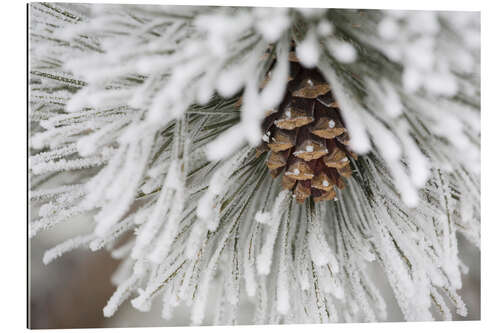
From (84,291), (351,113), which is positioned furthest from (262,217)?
(84,291)

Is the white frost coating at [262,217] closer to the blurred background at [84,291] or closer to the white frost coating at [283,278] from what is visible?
the white frost coating at [283,278]

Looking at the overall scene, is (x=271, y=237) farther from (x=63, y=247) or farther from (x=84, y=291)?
(x=84, y=291)

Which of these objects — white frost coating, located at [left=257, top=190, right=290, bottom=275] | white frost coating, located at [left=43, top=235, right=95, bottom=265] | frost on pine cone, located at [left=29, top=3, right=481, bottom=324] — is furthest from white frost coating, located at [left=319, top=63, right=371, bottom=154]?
white frost coating, located at [left=43, top=235, right=95, bottom=265]

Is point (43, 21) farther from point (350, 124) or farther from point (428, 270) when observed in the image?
point (428, 270)

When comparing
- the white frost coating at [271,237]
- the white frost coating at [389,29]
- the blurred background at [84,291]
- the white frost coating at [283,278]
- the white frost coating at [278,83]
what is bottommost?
the blurred background at [84,291]

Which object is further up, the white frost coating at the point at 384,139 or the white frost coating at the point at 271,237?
the white frost coating at the point at 384,139

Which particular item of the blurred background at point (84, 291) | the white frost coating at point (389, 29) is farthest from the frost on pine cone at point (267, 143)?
the blurred background at point (84, 291)
